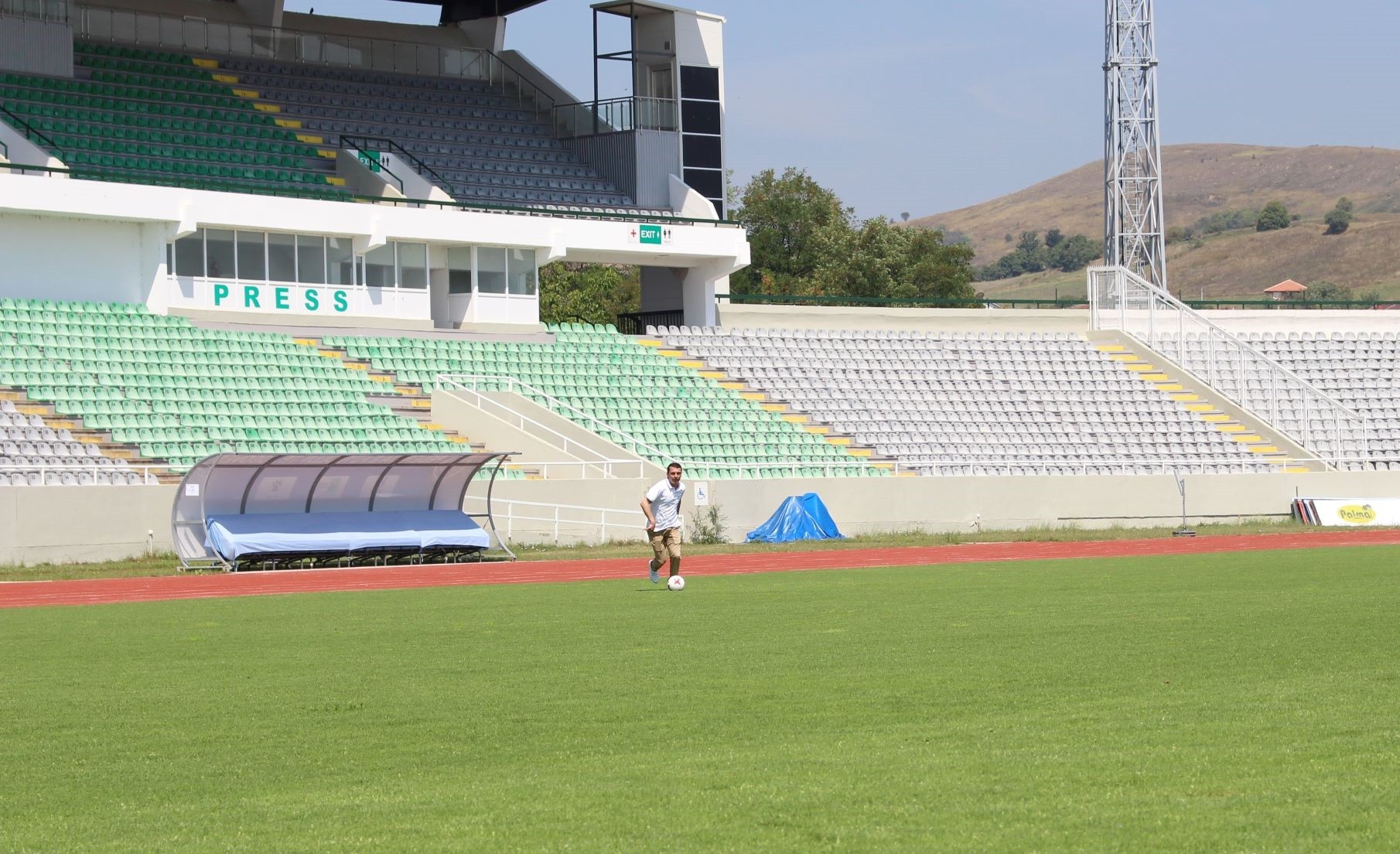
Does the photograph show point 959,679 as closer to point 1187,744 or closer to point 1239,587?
point 1187,744

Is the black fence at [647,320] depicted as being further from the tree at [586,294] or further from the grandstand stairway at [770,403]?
the tree at [586,294]

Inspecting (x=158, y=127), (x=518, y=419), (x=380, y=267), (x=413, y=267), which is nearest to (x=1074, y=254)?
(x=413, y=267)

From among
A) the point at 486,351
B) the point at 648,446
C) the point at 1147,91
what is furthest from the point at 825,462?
the point at 1147,91

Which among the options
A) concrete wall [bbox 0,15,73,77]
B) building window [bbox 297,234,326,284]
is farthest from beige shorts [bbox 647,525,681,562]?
concrete wall [bbox 0,15,73,77]

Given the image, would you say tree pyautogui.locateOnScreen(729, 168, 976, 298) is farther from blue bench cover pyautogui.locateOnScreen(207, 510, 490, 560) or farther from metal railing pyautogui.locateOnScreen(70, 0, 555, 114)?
blue bench cover pyautogui.locateOnScreen(207, 510, 490, 560)

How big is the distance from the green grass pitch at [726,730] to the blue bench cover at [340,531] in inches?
456

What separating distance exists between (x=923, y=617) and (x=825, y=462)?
2213 centimetres

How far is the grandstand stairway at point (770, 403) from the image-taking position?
1577 inches

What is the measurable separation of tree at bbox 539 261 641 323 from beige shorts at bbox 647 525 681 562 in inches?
2150

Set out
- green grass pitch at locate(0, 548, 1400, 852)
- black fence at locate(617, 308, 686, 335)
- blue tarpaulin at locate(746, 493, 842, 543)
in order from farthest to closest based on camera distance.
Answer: black fence at locate(617, 308, 686, 335) → blue tarpaulin at locate(746, 493, 842, 543) → green grass pitch at locate(0, 548, 1400, 852)

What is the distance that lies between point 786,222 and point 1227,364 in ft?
131

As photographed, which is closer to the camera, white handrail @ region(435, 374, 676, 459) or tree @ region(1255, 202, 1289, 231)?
white handrail @ region(435, 374, 676, 459)

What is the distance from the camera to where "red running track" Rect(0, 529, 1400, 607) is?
23.6 metres

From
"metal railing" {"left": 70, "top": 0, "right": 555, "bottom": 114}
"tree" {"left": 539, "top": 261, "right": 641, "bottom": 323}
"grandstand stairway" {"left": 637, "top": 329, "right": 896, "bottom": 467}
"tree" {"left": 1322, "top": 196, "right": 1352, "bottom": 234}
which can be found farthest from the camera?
"tree" {"left": 1322, "top": 196, "right": 1352, "bottom": 234}
